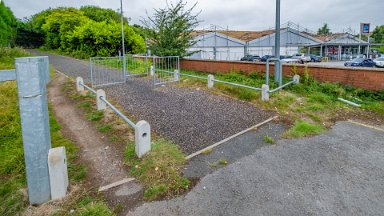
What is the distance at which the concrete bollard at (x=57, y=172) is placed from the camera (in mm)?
2951

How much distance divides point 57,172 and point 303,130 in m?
4.55

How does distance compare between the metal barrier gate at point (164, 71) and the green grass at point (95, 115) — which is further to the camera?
the metal barrier gate at point (164, 71)

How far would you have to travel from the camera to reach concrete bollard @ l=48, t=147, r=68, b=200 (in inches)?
116

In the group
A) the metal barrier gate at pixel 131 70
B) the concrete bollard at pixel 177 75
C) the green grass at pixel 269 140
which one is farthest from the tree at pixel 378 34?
the green grass at pixel 269 140

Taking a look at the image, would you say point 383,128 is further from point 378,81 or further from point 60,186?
point 60,186

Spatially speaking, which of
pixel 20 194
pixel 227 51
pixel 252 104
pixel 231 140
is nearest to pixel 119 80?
pixel 252 104

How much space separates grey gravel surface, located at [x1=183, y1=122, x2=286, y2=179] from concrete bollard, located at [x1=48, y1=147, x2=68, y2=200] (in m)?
1.59

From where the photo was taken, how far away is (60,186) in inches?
121

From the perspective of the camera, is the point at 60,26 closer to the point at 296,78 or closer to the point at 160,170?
the point at 296,78

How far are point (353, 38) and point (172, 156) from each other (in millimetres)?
52898

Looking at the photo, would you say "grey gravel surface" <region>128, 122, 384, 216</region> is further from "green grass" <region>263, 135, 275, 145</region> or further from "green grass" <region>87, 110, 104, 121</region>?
"green grass" <region>87, 110, 104, 121</region>

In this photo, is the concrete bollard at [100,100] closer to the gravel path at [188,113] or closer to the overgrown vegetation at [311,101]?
the gravel path at [188,113]

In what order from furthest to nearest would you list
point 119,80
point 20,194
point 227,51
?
point 227,51, point 119,80, point 20,194

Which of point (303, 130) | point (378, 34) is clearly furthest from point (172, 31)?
point (378, 34)
